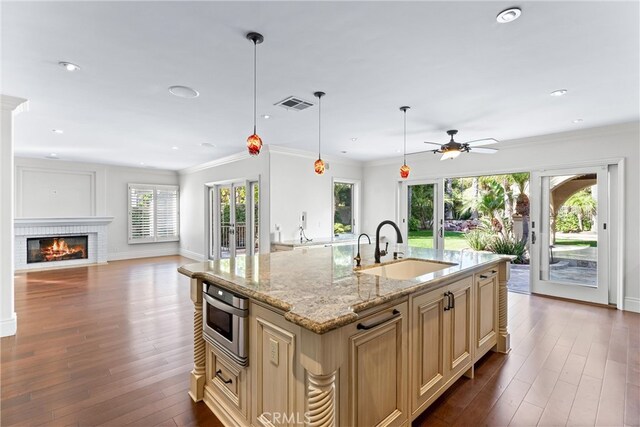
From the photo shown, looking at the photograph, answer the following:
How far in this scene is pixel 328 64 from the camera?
Answer: 2.54 metres

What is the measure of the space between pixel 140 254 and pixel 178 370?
7.11 metres

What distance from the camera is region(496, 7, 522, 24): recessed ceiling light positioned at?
184 cm

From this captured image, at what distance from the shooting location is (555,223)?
4902 mm

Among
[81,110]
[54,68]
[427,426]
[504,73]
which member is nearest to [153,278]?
[81,110]

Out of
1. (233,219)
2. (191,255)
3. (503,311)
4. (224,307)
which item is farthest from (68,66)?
(191,255)

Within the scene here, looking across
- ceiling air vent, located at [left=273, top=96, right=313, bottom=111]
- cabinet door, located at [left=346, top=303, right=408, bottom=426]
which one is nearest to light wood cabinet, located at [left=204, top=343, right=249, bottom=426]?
cabinet door, located at [left=346, top=303, right=408, bottom=426]

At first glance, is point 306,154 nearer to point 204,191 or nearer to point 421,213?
point 421,213

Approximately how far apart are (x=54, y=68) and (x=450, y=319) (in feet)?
12.2

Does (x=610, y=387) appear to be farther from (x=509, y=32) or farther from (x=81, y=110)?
(x=81, y=110)

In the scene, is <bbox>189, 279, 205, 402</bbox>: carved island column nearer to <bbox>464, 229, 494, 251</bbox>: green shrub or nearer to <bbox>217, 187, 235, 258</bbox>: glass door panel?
<bbox>217, 187, 235, 258</bbox>: glass door panel

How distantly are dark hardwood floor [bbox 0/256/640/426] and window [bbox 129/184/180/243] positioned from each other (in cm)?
437

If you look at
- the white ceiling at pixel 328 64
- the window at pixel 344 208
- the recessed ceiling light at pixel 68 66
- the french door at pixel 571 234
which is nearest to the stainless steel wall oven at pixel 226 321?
the white ceiling at pixel 328 64

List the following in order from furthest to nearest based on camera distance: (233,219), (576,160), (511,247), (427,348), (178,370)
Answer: (511,247) → (233,219) → (576,160) → (178,370) → (427,348)

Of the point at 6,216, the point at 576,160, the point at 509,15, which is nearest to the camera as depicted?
the point at 509,15
